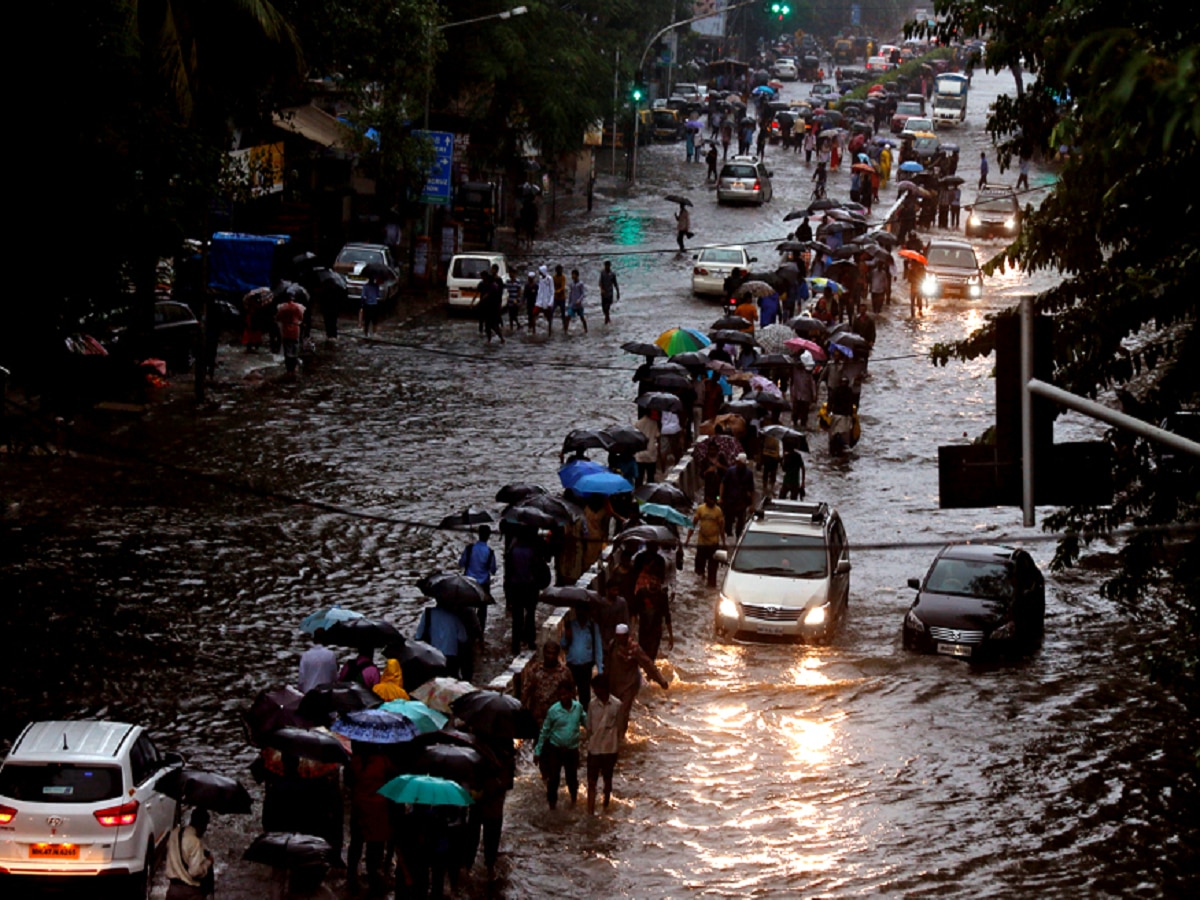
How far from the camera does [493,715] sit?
15.2 metres

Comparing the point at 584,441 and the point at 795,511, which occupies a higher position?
the point at 584,441

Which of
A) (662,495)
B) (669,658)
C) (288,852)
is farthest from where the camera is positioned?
(662,495)

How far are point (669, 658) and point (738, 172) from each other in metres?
43.4

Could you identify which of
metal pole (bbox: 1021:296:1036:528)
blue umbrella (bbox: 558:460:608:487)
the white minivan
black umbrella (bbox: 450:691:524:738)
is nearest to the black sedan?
blue umbrella (bbox: 558:460:608:487)

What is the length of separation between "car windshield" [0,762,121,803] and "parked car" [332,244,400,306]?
91.1 feet

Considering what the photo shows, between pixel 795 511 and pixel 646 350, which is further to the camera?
pixel 646 350

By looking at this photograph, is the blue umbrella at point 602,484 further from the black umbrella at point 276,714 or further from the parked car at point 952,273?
the parked car at point 952,273

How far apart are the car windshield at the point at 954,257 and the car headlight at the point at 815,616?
26950mm

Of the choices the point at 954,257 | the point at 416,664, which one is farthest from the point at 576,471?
the point at 954,257

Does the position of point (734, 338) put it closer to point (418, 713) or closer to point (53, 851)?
point (418, 713)

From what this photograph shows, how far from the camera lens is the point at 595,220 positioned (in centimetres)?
6094

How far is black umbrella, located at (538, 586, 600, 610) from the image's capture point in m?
18.6

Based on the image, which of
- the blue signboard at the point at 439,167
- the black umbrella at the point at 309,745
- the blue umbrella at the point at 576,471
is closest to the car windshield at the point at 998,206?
the blue signboard at the point at 439,167

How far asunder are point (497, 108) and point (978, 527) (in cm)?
3054
